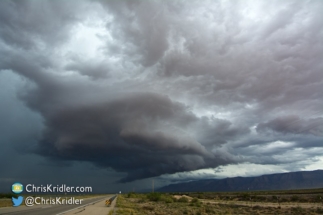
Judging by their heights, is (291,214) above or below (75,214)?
below

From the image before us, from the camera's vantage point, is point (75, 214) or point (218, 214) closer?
point (75, 214)

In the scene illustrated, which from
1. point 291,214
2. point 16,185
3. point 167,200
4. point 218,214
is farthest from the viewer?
point 167,200

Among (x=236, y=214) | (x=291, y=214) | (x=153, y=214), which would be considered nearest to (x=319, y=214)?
(x=291, y=214)

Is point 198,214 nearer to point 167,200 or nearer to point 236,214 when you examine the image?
point 236,214

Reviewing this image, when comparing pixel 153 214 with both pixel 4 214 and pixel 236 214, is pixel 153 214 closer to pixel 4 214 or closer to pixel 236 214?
pixel 236 214

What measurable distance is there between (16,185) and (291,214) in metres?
41.6

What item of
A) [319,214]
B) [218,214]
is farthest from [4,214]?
[319,214]

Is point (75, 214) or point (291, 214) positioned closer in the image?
point (75, 214)

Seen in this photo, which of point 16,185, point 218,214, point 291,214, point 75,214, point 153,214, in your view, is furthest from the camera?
point 291,214

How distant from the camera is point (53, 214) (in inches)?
1265

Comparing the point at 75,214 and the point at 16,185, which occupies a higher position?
the point at 16,185

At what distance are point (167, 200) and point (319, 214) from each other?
4786 centimetres

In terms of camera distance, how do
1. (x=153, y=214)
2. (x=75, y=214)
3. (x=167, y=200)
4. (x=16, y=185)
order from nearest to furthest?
(x=16, y=185)
(x=75, y=214)
(x=153, y=214)
(x=167, y=200)

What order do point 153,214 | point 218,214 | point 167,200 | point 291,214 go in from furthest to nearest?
point 167,200 → point 291,214 → point 218,214 → point 153,214
